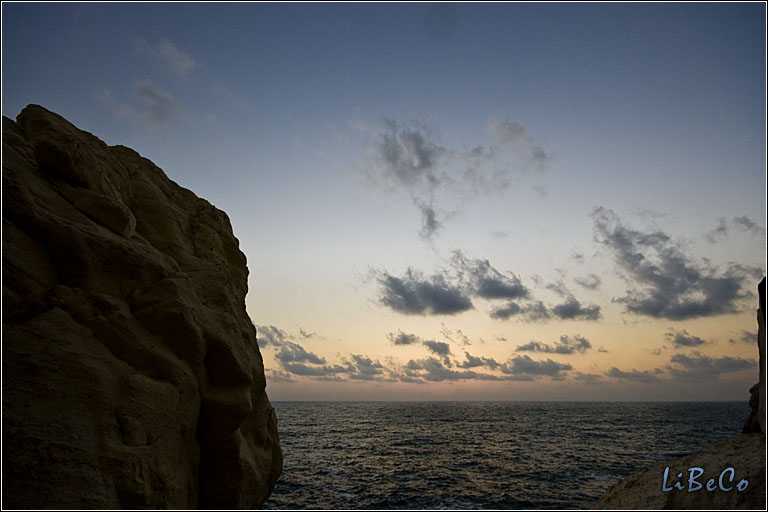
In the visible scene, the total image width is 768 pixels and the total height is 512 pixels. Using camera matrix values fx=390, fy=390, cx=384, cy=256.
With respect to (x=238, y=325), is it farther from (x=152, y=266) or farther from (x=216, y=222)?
(x=216, y=222)

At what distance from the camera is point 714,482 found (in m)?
13.2

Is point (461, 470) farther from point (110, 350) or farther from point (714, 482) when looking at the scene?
point (110, 350)

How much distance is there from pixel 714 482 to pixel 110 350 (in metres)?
19.8

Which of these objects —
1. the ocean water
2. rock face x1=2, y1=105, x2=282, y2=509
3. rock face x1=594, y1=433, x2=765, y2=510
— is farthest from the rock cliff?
rock face x1=2, y1=105, x2=282, y2=509

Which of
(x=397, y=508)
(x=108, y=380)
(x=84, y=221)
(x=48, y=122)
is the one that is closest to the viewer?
(x=108, y=380)

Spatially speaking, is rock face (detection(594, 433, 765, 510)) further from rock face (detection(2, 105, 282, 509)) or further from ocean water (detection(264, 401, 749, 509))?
rock face (detection(2, 105, 282, 509))

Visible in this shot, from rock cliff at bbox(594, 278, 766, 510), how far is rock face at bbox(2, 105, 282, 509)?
49.7 ft

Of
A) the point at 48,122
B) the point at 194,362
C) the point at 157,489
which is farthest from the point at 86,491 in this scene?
the point at 48,122

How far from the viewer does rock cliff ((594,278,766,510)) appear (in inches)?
470

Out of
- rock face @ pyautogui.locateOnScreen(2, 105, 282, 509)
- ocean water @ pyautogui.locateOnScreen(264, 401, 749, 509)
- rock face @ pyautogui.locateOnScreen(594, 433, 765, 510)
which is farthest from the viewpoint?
ocean water @ pyautogui.locateOnScreen(264, 401, 749, 509)

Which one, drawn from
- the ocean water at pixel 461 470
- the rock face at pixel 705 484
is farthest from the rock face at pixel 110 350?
the rock face at pixel 705 484

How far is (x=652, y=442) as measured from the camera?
51.2 m

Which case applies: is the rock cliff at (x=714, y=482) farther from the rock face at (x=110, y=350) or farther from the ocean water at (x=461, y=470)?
the rock face at (x=110, y=350)

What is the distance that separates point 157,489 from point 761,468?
18516mm
